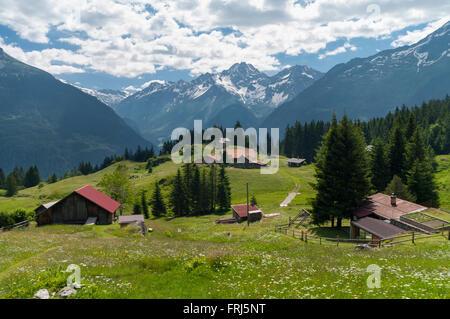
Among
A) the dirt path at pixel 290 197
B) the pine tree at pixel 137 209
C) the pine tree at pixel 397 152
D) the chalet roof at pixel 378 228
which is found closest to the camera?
the chalet roof at pixel 378 228

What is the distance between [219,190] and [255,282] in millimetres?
79154

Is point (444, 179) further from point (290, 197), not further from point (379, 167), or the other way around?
point (290, 197)

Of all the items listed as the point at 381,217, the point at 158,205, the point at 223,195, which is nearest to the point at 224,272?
the point at 381,217

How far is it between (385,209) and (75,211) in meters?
→ 53.8

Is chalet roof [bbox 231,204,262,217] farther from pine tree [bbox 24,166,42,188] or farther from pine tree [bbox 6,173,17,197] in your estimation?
pine tree [bbox 24,166,42,188]

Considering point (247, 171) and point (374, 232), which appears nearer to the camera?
point (374, 232)

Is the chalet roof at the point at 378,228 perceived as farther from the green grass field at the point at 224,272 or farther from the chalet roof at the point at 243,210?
the chalet roof at the point at 243,210

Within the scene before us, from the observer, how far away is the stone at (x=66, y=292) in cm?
1386

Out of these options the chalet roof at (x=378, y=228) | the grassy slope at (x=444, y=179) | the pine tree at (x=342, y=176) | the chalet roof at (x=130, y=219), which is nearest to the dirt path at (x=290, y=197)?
the grassy slope at (x=444, y=179)

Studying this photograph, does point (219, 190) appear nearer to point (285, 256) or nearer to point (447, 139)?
point (285, 256)

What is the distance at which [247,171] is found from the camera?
140 metres

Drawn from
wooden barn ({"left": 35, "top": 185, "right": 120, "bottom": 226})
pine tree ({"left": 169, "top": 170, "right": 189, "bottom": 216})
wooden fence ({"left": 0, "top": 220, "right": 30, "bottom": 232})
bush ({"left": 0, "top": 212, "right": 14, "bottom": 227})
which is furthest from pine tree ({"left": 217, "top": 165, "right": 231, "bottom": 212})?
bush ({"left": 0, "top": 212, "right": 14, "bottom": 227})

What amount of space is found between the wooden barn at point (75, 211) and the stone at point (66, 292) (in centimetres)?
4278
